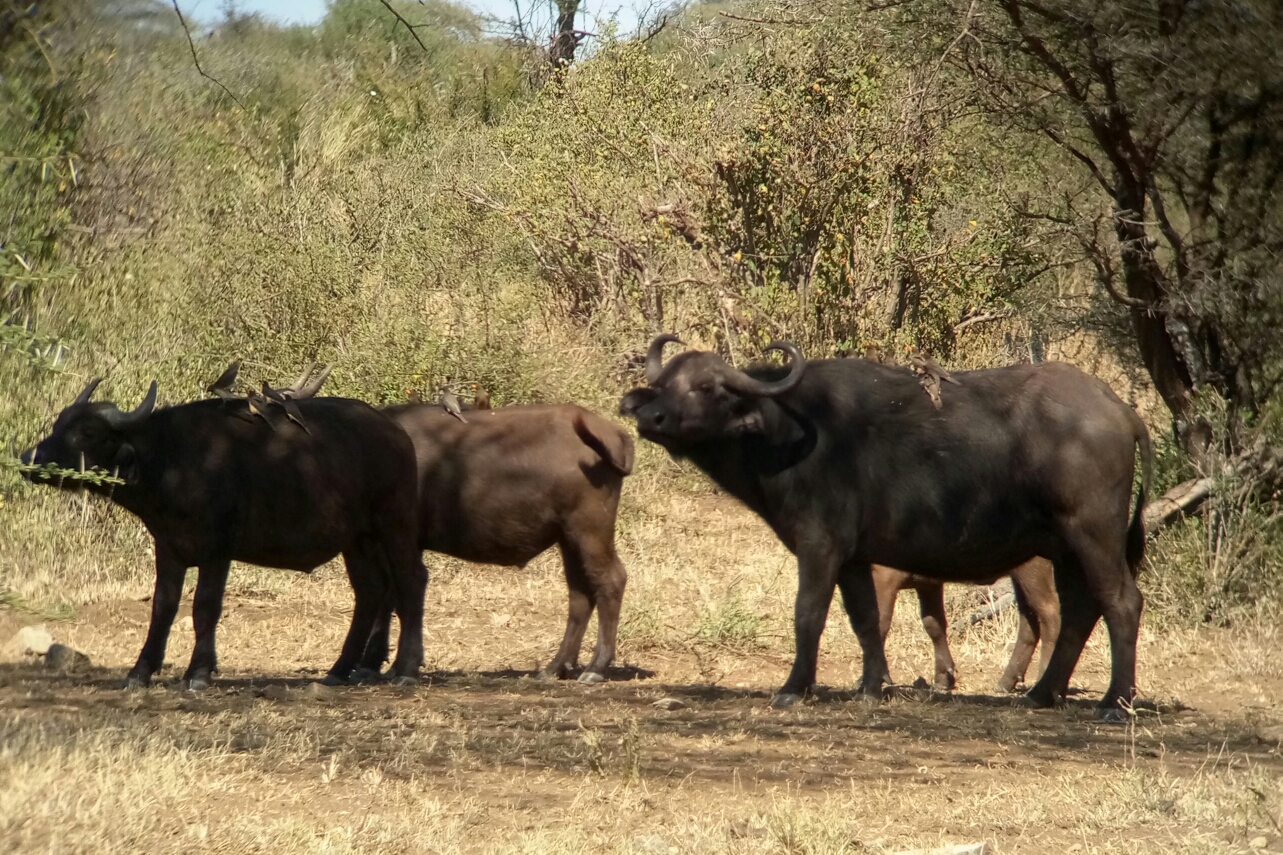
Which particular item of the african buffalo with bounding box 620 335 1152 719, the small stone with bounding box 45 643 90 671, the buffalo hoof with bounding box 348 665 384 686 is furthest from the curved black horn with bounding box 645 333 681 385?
the small stone with bounding box 45 643 90 671

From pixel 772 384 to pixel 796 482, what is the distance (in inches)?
24.2

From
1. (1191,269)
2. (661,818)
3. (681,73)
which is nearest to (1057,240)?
(1191,269)

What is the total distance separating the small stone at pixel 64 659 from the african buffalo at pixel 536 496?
190cm

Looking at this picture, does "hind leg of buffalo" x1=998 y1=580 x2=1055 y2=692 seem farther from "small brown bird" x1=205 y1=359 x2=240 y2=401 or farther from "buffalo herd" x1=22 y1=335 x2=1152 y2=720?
"small brown bird" x1=205 y1=359 x2=240 y2=401

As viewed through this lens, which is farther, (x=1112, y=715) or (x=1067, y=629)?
(x=1067, y=629)

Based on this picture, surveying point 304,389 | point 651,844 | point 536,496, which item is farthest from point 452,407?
point 651,844

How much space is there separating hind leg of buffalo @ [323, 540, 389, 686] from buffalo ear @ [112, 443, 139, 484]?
55.0 inches

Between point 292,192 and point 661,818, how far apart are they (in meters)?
13.0

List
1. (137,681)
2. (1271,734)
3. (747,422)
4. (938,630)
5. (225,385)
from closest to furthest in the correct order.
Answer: (1271,734)
(137,681)
(747,422)
(225,385)
(938,630)

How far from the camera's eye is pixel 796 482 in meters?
9.34

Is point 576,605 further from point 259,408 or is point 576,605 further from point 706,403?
point 259,408

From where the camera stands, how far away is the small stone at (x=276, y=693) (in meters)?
8.81

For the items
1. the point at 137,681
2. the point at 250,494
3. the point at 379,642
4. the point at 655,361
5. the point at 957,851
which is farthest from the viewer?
the point at 379,642

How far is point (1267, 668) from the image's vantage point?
10664 millimetres
